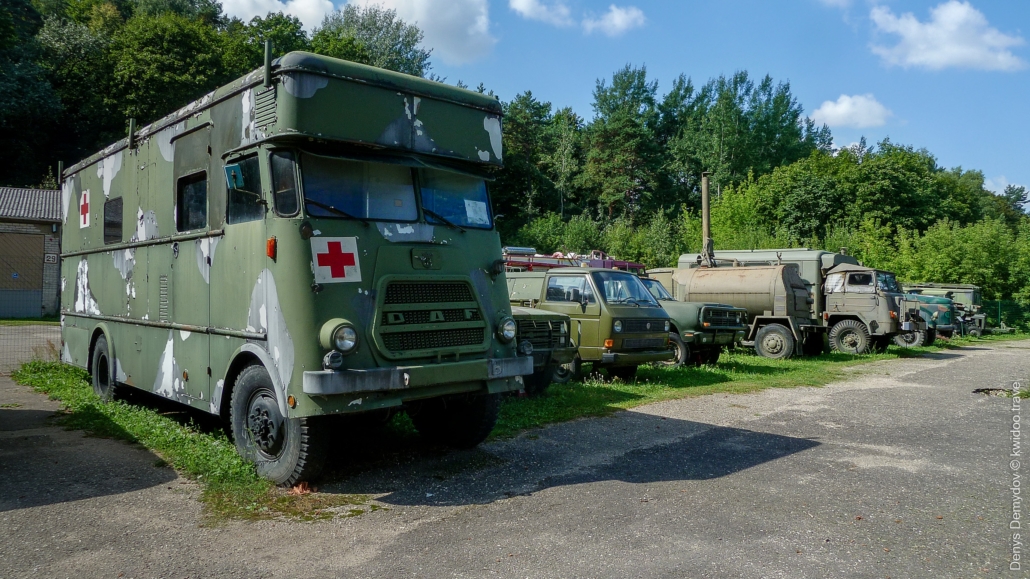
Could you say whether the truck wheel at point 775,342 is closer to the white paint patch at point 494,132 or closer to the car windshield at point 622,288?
the car windshield at point 622,288

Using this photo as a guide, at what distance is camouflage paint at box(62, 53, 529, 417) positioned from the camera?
5.74m

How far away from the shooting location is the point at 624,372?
44.1ft

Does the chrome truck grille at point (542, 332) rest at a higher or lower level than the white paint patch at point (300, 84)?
lower

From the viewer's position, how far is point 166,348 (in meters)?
7.67

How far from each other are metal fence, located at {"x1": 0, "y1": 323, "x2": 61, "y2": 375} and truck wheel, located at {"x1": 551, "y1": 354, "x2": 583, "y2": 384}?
8.56 metres

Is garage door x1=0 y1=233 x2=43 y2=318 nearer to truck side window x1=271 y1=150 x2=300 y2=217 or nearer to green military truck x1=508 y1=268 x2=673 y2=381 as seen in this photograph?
green military truck x1=508 y1=268 x2=673 y2=381

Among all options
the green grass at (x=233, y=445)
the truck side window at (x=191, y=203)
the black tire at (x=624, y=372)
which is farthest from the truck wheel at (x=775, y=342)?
the truck side window at (x=191, y=203)

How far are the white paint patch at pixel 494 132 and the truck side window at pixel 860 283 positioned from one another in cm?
1626

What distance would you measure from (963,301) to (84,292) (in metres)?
33.3

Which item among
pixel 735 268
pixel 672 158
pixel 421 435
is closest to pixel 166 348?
pixel 421 435

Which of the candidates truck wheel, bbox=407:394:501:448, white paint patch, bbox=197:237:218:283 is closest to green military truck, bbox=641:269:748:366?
truck wheel, bbox=407:394:501:448

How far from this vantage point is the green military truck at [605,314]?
12000 millimetres

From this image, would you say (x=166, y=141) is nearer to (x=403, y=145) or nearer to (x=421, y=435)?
(x=403, y=145)

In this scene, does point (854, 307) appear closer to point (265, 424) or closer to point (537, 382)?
point (537, 382)
